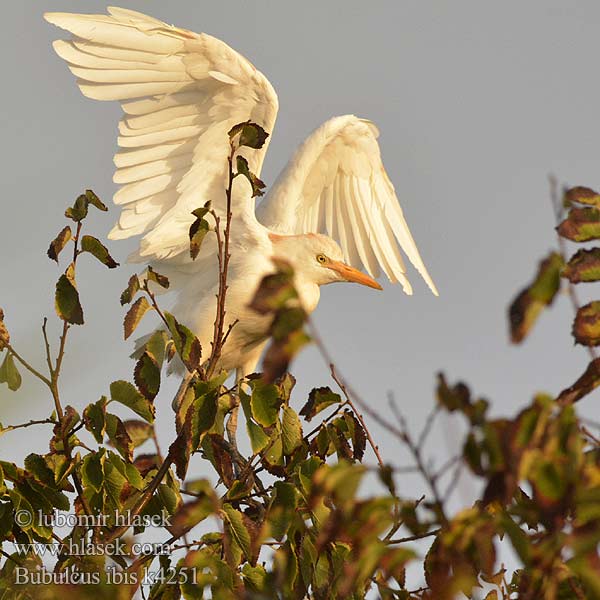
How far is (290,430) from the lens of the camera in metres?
2.77

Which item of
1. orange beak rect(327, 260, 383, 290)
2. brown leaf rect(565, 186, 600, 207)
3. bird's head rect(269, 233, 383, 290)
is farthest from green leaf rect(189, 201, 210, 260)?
orange beak rect(327, 260, 383, 290)

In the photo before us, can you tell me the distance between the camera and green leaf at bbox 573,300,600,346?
1417mm

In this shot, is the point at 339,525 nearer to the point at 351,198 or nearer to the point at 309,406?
the point at 309,406

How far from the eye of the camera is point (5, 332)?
2.55 metres

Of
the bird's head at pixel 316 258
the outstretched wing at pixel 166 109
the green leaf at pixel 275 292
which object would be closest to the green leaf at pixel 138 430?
the green leaf at pixel 275 292

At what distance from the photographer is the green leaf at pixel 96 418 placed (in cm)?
246

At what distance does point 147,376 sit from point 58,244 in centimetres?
42

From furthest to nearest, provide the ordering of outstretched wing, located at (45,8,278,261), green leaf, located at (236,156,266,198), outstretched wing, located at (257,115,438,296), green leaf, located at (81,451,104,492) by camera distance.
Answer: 1. outstretched wing, located at (257,115,438,296)
2. outstretched wing, located at (45,8,278,261)
3. green leaf, located at (236,156,266,198)
4. green leaf, located at (81,451,104,492)

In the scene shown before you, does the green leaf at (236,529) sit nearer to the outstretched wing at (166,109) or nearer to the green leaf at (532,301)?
the green leaf at (532,301)

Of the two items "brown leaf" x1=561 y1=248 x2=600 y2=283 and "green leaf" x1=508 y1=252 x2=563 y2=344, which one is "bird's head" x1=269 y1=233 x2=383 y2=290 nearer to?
"brown leaf" x1=561 y1=248 x2=600 y2=283

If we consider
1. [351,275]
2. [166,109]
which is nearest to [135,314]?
[166,109]

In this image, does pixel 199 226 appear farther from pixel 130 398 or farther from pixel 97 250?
pixel 130 398

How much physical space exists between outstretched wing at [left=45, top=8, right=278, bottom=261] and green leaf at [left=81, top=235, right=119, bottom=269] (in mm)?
2733

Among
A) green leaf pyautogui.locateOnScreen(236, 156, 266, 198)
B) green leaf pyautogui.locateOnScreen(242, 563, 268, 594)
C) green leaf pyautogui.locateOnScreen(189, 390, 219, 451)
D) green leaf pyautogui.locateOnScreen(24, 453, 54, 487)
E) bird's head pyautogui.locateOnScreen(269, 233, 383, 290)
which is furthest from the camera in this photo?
bird's head pyautogui.locateOnScreen(269, 233, 383, 290)
